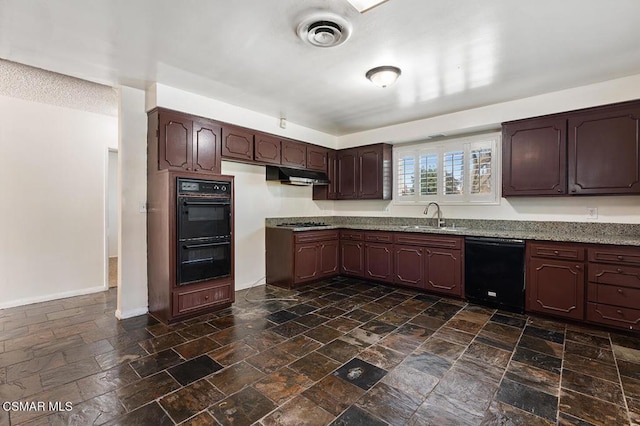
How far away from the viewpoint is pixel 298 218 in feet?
18.1

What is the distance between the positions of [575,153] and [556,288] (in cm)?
155

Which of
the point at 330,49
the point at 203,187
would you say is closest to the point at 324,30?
the point at 330,49

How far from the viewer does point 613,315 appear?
9.88ft

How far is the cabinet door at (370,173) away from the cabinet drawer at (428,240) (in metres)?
0.98

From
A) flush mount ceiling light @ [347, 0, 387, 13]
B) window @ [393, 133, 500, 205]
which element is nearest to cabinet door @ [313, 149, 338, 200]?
window @ [393, 133, 500, 205]

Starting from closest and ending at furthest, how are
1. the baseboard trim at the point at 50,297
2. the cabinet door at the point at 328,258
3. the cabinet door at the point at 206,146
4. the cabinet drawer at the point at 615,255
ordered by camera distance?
the cabinet drawer at the point at 615,255, the cabinet door at the point at 206,146, the baseboard trim at the point at 50,297, the cabinet door at the point at 328,258

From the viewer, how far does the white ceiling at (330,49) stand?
213 centimetres

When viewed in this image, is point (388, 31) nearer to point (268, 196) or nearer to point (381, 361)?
point (381, 361)

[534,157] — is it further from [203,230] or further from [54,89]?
[54,89]

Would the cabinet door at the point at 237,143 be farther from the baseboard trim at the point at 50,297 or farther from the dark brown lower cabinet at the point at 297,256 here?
the baseboard trim at the point at 50,297

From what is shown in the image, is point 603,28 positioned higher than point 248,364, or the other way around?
point 603,28

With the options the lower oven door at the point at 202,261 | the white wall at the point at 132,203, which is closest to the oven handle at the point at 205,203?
the lower oven door at the point at 202,261

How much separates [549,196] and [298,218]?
369cm

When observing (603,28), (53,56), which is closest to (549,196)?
(603,28)
